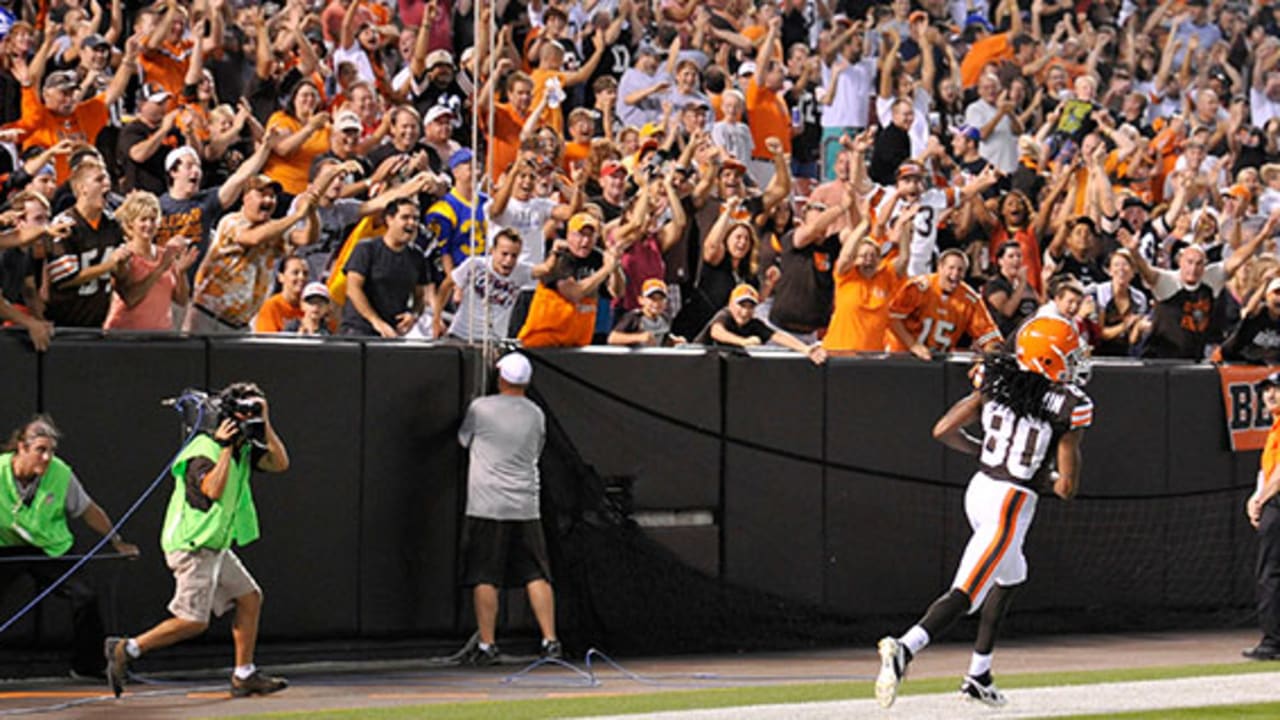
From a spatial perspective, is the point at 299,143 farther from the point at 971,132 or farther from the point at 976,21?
the point at 976,21

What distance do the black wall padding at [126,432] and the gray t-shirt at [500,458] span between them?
1.79m

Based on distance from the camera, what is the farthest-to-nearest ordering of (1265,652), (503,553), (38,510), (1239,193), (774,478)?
1. (1239,193)
2. (774,478)
3. (1265,652)
4. (503,553)
5. (38,510)

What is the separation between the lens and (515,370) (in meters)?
13.3

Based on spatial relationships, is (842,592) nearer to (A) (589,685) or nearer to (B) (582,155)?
(A) (589,685)

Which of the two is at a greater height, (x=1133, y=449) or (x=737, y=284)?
(x=737, y=284)

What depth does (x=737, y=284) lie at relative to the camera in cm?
1600

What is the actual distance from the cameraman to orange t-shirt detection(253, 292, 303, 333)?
97.3 inches

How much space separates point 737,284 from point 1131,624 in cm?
397

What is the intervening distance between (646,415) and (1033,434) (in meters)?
3.65

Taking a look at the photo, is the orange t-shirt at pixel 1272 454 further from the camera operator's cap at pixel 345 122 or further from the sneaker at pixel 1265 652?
the camera operator's cap at pixel 345 122

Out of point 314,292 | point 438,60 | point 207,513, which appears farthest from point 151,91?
point 207,513

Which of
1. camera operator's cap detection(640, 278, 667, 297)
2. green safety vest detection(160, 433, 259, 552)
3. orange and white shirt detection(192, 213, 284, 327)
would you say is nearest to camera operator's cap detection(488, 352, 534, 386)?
orange and white shirt detection(192, 213, 284, 327)

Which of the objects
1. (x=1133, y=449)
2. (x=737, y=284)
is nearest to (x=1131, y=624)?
(x=1133, y=449)

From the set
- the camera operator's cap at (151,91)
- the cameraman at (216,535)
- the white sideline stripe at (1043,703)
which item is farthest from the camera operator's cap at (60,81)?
the white sideline stripe at (1043,703)
